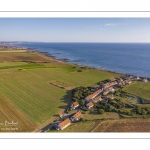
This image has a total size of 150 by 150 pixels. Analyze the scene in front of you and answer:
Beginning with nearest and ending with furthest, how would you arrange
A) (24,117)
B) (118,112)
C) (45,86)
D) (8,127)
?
(8,127)
(24,117)
(118,112)
(45,86)

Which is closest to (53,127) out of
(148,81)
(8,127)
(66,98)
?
(8,127)

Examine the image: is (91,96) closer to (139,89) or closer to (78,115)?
(78,115)

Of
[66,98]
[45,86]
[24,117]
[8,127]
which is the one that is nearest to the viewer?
[8,127]

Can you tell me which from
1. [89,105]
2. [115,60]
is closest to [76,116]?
[89,105]

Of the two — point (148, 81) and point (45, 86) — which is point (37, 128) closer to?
point (45, 86)

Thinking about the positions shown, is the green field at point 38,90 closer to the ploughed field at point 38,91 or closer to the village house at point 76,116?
the ploughed field at point 38,91

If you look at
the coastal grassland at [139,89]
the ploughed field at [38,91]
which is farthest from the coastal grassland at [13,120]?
the coastal grassland at [139,89]
